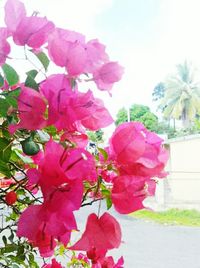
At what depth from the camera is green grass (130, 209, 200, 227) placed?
12.8 ft

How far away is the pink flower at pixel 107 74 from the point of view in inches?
9.7

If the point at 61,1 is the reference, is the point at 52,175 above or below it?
below

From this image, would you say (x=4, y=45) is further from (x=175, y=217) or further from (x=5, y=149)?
(x=175, y=217)

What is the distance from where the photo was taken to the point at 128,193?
221mm

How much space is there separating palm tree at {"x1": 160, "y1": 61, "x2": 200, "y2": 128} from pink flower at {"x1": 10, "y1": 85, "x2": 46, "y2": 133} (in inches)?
464

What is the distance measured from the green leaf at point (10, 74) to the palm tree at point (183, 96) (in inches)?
464

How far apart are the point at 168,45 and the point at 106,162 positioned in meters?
6.18

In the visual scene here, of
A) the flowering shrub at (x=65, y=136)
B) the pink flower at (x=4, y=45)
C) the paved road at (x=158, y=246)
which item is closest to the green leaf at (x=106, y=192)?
the flowering shrub at (x=65, y=136)

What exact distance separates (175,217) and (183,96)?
8.36 meters

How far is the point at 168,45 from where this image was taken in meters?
6.17

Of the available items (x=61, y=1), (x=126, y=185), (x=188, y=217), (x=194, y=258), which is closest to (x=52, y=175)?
(x=126, y=185)

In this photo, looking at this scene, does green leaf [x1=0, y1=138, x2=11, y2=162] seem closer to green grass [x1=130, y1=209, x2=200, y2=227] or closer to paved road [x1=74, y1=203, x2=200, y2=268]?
paved road [x1=74, y1=203, x2=200, y2=268]

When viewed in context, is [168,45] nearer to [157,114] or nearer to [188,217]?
[188,217]

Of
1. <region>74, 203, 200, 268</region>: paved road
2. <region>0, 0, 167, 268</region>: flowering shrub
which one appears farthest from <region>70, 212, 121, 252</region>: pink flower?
<region>74, 203, 200, 268</region>: paved road
